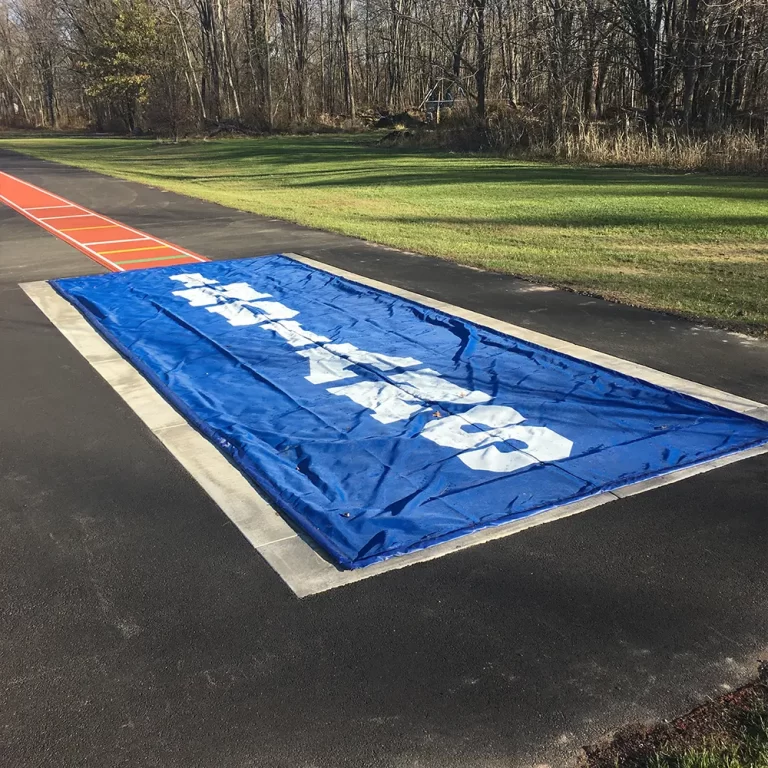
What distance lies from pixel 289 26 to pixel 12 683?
52.3m

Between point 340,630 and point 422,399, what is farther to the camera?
point 422,399

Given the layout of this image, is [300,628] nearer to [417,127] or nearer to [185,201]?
[185,201]

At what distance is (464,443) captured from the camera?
199 inches

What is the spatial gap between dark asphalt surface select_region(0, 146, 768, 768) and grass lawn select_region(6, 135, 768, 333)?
14.1ft

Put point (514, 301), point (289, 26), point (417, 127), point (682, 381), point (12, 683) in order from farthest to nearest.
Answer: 1. point (289, 26)
2. point (417, 127)
3. point (514, 301)
4. point (682, 381)
5. point (12, 683)

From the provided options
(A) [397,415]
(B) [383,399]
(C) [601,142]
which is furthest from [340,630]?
(C) [601,142]

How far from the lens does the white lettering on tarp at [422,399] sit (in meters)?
4.91

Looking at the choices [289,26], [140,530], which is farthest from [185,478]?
[289,26]

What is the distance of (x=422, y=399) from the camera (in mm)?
5875

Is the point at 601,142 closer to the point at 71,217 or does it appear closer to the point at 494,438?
the point at 71,217

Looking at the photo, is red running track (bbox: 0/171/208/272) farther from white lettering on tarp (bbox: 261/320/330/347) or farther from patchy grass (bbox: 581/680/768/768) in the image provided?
patchy grass (bbox: 581/680/768/768)

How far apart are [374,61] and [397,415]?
54.2m

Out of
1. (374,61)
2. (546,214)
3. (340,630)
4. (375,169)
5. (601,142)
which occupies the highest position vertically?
(374,61)

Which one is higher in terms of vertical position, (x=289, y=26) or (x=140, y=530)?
(x=289, y=26)
